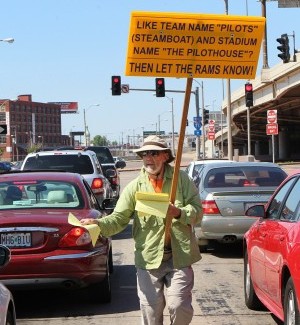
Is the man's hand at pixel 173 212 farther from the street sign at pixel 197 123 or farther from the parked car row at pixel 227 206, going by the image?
the street sign at pixel 197 123

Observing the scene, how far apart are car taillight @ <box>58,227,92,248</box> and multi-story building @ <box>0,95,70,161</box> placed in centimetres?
12618

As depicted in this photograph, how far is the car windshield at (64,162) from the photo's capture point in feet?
48.3

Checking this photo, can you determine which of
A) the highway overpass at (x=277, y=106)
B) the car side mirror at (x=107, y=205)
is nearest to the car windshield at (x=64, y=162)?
the car side mirror at (x=107, y=205)

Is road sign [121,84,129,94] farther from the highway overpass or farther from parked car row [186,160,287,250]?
parked car row [186,160,287,250]

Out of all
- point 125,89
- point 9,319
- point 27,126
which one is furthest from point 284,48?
point 27,126

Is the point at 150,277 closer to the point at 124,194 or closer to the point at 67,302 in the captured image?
the point at 124,194

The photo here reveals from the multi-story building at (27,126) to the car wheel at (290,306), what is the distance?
128m

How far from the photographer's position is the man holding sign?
16.5ft

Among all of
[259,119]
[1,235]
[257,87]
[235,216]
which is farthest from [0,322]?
[259,119]

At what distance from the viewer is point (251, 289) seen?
7281mm

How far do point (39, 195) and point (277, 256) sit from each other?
362cm

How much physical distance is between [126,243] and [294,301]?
8.25 metres

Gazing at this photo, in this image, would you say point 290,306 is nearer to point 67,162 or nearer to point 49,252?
point 49,252

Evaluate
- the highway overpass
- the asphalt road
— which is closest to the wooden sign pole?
the asphalt road
